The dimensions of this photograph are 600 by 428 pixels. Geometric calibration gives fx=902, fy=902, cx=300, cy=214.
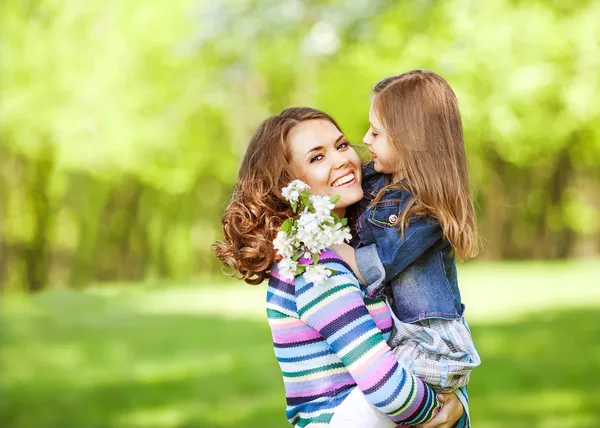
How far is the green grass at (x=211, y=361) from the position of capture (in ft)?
27.2

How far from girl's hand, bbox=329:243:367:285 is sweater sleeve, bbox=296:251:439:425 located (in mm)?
88

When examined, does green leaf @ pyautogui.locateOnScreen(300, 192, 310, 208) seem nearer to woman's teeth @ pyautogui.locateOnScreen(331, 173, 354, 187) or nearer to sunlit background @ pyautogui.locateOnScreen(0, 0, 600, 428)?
woman's teeth @ pyautogui.locateOnScreen(331, 173, 354, 187)

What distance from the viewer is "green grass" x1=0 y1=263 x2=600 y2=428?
327 inches

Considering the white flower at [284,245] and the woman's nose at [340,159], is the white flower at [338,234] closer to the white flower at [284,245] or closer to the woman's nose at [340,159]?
the white flower at [284,245]

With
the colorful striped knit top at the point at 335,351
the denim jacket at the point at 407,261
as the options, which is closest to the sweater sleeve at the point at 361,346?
the colorful striped knit top at the point at 335,351

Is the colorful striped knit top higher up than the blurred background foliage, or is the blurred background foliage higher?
the blurred background foliage

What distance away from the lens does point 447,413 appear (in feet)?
8.71

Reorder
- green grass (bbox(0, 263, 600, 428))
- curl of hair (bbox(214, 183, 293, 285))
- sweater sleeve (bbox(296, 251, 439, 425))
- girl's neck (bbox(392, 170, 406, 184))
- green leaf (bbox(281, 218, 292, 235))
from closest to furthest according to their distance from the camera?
1. sweater sleeve (bbox(296, 251, 439, 425))
2. green leaf (bbox(281, 218, 292, 235))
3. curl of hair (bbox(214, 183, 293, 285))
4. girl's neck (bbox(392, 170, 406, 184))
5. green grass (bbox(0, 263, 600, 428))

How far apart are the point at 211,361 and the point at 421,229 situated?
27.8ft

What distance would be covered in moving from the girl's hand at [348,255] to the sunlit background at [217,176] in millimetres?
4135

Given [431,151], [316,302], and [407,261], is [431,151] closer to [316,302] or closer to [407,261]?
[407,261]

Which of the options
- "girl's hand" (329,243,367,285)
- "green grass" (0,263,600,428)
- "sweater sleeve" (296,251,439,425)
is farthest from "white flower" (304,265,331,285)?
"green grass" (0,263,600,428)

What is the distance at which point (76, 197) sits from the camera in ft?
82.8

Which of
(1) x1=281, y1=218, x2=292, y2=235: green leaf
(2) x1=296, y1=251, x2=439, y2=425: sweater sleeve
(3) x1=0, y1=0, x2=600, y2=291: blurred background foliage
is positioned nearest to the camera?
(2) x1=296, y1=251, x2=439, y2=425: sweater sleeve
